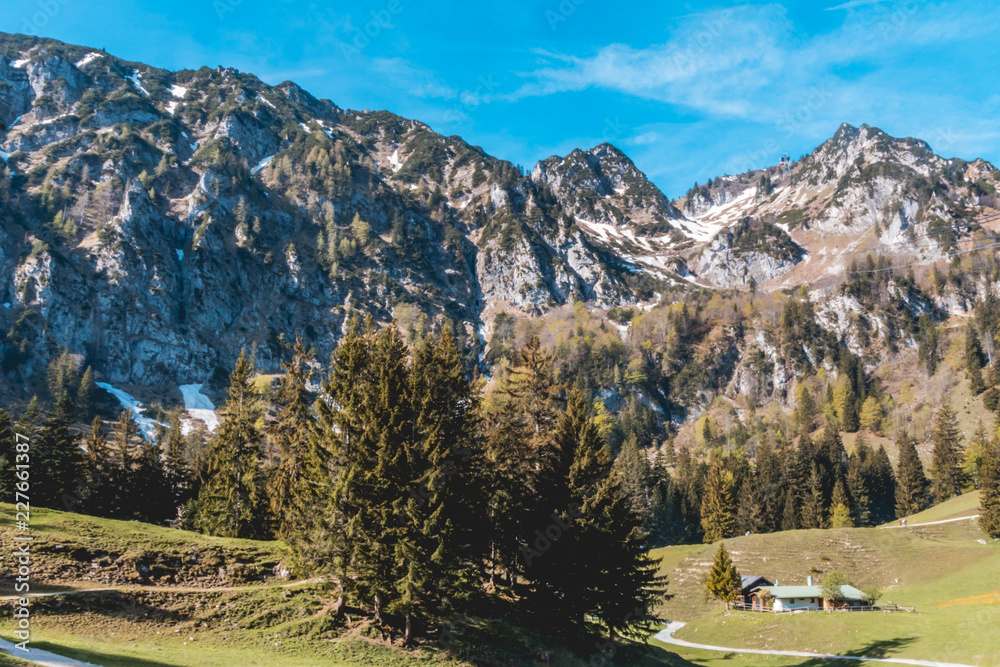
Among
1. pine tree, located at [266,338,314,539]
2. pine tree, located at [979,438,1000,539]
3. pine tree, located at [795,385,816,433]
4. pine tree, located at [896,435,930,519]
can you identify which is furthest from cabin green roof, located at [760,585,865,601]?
pine tree, located at [795,385,816,433]

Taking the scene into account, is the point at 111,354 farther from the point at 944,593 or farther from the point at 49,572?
the point at 944,593

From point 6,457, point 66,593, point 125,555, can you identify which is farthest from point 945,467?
point 6,457

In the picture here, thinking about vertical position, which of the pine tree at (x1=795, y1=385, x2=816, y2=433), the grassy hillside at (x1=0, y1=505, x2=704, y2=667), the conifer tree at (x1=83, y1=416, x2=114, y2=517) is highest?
the pine tree at (x1=795, y1=385, x2=816, y2=433)

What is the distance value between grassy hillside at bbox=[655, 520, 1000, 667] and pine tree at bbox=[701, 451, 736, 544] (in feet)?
21.9

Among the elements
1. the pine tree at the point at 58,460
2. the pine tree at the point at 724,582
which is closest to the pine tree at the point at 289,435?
the pine tree at the point at 58,460

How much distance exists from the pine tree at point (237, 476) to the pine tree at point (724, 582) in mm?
48970

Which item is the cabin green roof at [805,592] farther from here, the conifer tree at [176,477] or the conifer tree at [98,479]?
the conifer tree at [98,479]

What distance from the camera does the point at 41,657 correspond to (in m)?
16.0

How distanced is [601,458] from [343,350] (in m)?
16.1

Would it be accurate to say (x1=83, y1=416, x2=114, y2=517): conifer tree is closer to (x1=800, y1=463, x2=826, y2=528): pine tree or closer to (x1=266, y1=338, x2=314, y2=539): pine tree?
(x1=266, y1=338, x2=314, y2=539): pine tree

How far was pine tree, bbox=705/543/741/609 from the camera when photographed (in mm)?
60844

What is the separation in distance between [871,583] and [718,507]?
1023 inches

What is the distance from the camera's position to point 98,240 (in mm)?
197125

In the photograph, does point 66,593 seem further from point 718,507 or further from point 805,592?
point 718,507
